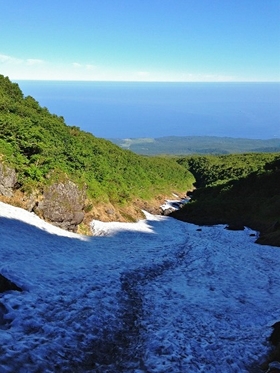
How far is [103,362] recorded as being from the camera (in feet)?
28.3

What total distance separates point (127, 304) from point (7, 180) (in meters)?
14.4

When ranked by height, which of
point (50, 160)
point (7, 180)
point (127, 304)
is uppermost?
point (50, 160)

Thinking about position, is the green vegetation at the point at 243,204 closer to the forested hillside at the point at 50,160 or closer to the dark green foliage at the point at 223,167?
the forested hillside at the point at 50,160

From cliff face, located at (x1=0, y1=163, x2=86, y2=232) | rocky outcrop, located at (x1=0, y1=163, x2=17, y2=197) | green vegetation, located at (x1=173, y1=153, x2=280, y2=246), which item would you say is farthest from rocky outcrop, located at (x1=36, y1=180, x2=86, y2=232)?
green vegetation, located at (x1=173, y1=153, x2=280, y2=246)

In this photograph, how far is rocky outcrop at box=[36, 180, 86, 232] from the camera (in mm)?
23891

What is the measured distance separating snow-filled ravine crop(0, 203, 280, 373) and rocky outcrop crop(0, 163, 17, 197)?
186 cm

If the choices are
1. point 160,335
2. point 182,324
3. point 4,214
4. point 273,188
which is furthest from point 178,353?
point 273,188

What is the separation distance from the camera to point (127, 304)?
41.6 ft

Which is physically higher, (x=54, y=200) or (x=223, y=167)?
(x=54, y=200)

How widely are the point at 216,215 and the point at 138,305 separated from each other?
29.0 metres

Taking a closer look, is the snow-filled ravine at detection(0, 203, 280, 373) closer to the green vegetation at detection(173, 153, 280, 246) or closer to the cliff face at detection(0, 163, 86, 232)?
the cliff face at detection(0, 163, 86, 232)

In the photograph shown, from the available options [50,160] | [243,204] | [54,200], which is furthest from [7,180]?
[243,204]

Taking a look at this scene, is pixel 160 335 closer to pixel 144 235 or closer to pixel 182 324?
pixel 182 324

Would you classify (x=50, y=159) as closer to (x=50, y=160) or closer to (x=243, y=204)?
(x=50, y=160)
